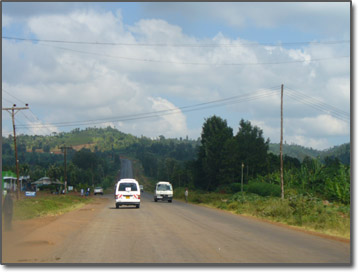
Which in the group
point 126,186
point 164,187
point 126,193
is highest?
point 126,186

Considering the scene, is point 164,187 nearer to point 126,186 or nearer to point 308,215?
point 126,186

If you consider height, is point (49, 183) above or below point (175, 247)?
below

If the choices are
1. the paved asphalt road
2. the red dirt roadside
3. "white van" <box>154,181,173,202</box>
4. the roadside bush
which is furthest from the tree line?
the red dirt roadside

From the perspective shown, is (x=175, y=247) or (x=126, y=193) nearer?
(x=175, y=247)

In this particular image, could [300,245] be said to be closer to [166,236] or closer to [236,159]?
[166,236]

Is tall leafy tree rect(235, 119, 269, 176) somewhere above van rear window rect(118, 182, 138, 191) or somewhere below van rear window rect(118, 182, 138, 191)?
above

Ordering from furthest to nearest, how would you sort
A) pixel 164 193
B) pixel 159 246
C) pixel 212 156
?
1. pixel 212 156
2. pixel 164 193
3. pixel 159 246

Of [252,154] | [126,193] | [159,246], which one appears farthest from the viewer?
[252,154]

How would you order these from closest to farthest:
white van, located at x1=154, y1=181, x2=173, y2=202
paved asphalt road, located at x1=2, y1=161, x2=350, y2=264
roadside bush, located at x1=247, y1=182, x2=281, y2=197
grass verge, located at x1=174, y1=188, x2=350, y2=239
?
paved asphalt road, located at x1=2, y1=161, x2=350, y2=264, grass verge, located at x1=174, y1=188, x2=350, y2=239, white van, located at x1=154, y1=181, x2=173, y2=202, roadside bush, located at x1=247, y1=182, x2=281, y2=197

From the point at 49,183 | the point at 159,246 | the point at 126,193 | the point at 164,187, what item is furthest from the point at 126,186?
the point at 49,183

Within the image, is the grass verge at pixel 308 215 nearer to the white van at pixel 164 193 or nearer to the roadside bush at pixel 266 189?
the white van at pixel 164 193

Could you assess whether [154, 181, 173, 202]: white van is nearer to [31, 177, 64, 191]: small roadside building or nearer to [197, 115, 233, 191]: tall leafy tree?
[197, 115, 233, 191]: tall leafy tree

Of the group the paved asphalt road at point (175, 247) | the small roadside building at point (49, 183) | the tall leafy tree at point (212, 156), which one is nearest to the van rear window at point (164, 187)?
the paved asphalt road at point (175, 247)

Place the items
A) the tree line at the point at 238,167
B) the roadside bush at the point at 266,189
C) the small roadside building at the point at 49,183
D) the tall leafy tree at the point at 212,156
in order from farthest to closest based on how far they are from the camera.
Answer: the small roadside building at the point at 49,183 → the tall leafy tree at the point at 212,156 → the tree line at the point at 238,167 → the roadside bush at the point at 266,189
